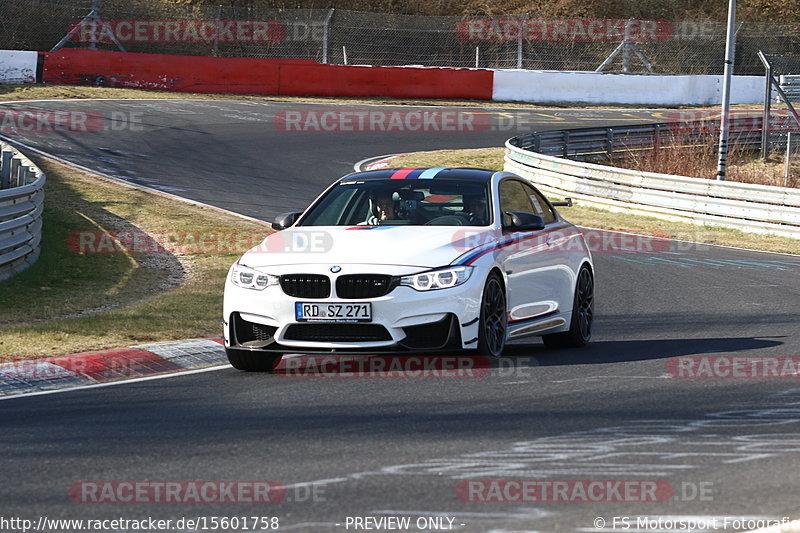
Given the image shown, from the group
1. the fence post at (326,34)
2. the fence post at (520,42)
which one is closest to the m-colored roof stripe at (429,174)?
the fence post at (326,34)

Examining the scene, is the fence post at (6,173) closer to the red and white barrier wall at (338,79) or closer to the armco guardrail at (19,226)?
the armco guardrail at (19,226)

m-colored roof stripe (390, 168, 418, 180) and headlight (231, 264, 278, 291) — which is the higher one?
m-colored roof stripe (390, 168, 418, 180)

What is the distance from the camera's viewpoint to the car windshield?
409 inches

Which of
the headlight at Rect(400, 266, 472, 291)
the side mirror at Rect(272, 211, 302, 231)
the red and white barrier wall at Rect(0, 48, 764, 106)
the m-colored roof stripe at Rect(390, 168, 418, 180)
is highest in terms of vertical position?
the m-colored roof stripe at Rect(390, 168, 418, 180)

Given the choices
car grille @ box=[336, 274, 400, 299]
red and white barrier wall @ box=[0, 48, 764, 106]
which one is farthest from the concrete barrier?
car grille @ box=[336, 274, 400, 299]

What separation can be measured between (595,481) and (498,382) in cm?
288

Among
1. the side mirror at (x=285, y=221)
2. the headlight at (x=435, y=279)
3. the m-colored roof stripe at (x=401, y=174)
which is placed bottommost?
the headlight at (x=435, y=279)

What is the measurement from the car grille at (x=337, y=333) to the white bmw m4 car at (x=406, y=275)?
0.03 ft

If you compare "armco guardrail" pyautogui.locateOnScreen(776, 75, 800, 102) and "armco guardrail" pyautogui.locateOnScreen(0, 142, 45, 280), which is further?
"armco guardrail" pyautogui.locateOnScreen(776, 75, 800, 102)

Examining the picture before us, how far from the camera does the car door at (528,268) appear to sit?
399 inches

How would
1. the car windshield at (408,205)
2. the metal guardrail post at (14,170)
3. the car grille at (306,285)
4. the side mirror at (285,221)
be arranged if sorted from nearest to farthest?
the car grille at (306,285), the car windshield at (408,205), the side mirror at (285,221), the metal guardrail post at (14,170)

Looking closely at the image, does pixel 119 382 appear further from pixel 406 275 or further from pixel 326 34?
pixel 326 34

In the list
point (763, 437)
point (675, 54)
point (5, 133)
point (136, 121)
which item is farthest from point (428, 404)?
point (675, 54)

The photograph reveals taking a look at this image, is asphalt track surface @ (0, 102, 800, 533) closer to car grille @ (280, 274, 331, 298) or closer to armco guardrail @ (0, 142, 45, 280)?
car grille @ (280, 274, 331, 298)
